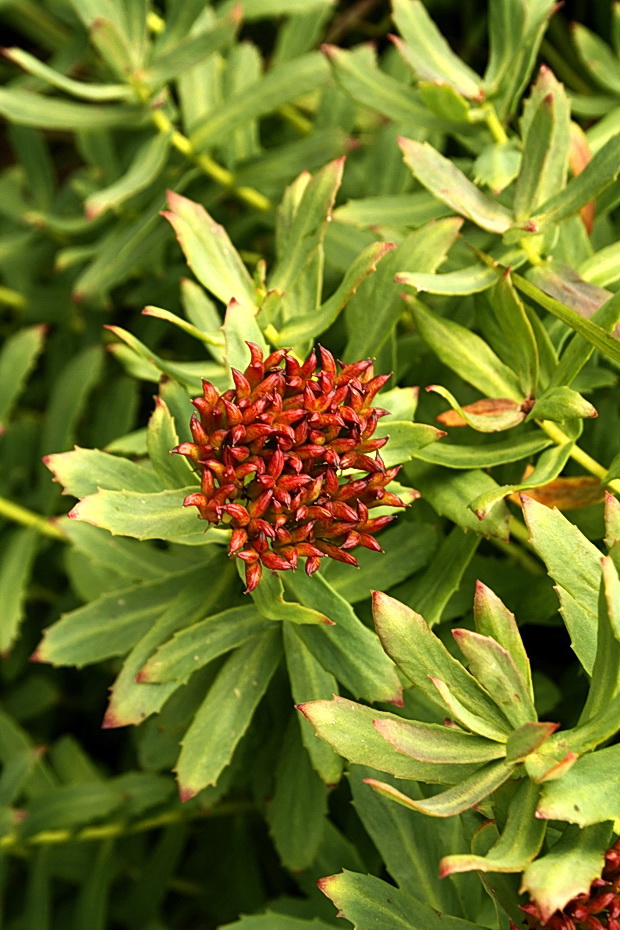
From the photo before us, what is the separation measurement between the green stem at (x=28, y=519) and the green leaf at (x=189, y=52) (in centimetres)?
89

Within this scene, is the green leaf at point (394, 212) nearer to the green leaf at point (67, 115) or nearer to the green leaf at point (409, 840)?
the green leaf at point (67, 115)

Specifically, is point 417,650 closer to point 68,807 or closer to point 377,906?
point 377,906

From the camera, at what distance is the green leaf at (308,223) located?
52.7 inches

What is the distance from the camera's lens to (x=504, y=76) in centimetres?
155

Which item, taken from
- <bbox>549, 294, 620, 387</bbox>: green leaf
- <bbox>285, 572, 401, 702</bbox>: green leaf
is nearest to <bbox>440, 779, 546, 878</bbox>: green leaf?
<bbox>285, 572, 401, 702</bbox>: green leaf

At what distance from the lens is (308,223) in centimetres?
137

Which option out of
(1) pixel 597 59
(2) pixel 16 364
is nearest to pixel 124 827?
(2) pixel 16 364

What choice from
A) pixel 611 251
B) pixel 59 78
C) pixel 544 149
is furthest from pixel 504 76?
pixel 59 78

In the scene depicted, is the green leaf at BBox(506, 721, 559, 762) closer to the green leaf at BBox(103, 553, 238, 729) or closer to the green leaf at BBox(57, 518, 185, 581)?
the green leaf at BBox(103, 553, 238, 729)

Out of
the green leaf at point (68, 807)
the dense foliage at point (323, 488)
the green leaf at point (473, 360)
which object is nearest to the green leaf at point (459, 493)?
the dense foliage at point (323, 488)

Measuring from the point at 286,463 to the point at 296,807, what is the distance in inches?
27.2

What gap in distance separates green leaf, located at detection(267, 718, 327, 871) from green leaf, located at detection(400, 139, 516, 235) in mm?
825

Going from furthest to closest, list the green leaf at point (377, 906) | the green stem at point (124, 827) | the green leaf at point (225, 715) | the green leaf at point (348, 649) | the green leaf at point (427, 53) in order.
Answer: the green stem at point (124, 827) < the green leaf at point (427, 53) < the green leaf at point (225, 715) < the green leaf at point (348, 649) < the green leaf at point (377, 906)

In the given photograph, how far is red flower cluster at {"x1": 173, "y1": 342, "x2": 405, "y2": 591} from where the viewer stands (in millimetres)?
1082
